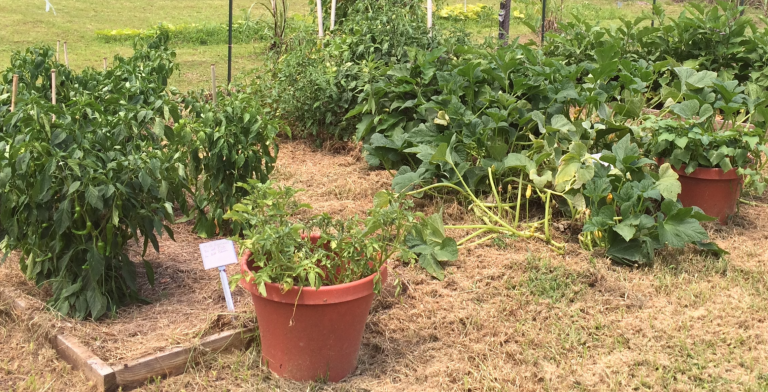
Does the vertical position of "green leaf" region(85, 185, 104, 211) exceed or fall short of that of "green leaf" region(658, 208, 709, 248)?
it exceeds it

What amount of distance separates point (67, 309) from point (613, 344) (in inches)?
102

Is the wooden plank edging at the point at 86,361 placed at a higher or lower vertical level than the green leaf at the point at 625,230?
lower

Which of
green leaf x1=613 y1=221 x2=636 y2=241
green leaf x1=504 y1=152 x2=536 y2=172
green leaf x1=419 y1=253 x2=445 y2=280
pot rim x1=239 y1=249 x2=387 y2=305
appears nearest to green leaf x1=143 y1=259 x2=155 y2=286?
pot rim x1=239 y1=249 x2=387 y2=305

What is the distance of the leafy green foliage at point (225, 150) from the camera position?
4328 millimetres

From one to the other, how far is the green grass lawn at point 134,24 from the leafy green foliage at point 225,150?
4541 millimetres

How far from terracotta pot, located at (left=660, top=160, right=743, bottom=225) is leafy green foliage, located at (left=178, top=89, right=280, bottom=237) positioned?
2697 mm

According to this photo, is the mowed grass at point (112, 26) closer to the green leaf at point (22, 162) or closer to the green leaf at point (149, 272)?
the green leaf at point (149, 272)

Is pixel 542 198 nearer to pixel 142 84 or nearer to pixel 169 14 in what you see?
pixel 142 84

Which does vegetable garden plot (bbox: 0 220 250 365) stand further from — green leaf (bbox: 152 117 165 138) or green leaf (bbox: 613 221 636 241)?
green leaf (bbox: 613 221 636 241)

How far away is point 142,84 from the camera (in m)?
4.80

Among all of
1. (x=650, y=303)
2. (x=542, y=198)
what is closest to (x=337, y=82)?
(x=542, y=198)

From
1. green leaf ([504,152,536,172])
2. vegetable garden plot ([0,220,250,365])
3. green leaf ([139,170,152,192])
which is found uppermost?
green leaf ([139,170,152,192])

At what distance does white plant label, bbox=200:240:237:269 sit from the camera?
352 cm

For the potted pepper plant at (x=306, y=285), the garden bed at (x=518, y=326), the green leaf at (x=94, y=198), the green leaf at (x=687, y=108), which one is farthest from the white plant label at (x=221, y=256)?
the green leaf at (x=687, y=108)
